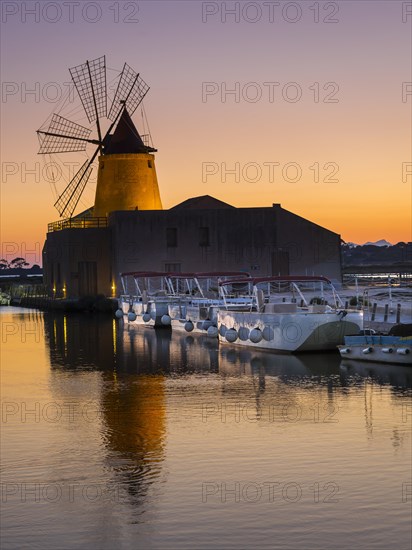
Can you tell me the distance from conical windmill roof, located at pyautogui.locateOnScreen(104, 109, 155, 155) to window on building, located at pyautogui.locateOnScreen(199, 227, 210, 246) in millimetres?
7575

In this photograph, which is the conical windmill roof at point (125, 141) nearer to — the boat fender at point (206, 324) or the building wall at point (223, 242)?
the building wall at point (223, 242)

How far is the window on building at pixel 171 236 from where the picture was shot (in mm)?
56656

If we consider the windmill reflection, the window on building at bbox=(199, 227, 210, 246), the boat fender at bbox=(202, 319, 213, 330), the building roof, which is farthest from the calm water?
the building roof

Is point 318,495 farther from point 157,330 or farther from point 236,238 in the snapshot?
point 236,238

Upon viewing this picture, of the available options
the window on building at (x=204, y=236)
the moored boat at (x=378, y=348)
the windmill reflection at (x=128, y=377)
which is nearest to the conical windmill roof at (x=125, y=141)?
the window on building at (x=204, y=236)

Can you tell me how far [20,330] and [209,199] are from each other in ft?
96.2

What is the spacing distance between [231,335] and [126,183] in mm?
32739

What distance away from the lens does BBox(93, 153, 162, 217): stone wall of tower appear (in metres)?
61.2

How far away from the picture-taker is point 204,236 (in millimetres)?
57031

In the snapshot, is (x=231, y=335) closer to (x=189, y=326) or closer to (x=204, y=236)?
(x=189, y=326)

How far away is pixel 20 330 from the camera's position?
141 feet

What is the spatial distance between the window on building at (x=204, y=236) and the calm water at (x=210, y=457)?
31695 millimetres

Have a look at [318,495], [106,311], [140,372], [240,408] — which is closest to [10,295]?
[106,311]

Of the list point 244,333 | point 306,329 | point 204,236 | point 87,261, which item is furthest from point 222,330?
point 87,261
